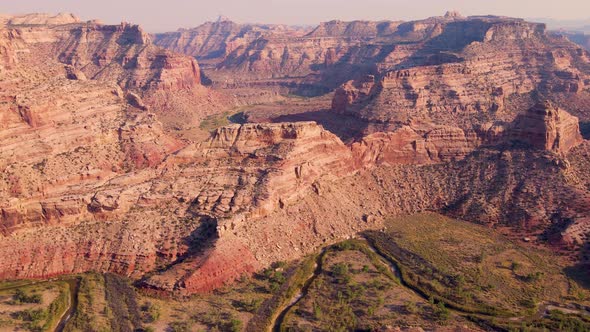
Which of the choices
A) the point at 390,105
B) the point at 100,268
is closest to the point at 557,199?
the point at 390,105

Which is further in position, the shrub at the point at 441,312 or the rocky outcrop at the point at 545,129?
the rocky outcrop at the point at 545,129

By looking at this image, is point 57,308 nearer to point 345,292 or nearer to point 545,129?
point 345,292

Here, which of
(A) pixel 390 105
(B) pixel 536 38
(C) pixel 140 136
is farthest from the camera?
(B) pixel 536 38

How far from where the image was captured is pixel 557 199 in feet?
281

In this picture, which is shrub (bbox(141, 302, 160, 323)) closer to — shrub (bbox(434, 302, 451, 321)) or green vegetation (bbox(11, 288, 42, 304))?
green vegetation (bbox(11, 288, 42, 304))

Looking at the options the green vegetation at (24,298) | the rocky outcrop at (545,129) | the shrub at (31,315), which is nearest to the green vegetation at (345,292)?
the shrub at (31,315)

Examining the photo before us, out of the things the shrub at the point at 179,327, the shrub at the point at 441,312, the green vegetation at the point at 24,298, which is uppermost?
the green vegetation at the point at 24,298

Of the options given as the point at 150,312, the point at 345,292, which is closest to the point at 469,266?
the point at 345,292

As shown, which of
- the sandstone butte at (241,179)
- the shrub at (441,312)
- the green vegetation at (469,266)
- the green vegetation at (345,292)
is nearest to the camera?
the green vegetation at (345,292)

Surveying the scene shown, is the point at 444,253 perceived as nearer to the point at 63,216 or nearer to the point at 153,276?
the point at 153,276

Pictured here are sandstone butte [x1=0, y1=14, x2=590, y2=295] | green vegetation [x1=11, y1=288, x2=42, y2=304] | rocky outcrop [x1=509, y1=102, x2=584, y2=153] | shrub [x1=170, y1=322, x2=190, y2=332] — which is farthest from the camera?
rocky outcrop [x1=509, y1=102, x2=584, y2=153]

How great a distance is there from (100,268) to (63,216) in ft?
31.1

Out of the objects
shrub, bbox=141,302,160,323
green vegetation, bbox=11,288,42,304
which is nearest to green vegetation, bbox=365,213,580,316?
shrub, bbox=141,302,160,323

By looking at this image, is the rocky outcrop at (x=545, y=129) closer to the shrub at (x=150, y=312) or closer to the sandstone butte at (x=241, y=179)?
the sandstone butte at (x=241, y=179)
